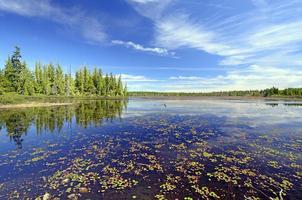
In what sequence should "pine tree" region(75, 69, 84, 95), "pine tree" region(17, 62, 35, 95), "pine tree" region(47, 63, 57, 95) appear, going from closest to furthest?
"pine tree" region(17, 62, 35, 95) < "pine tree" region(47, 63, 57, 95) < "pine tree" region(75, 69, 84, 95)

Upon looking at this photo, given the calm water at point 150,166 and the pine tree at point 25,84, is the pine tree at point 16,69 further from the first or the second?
the calm water at point 150,166

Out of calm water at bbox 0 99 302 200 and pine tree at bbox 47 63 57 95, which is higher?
pine tree at bbox 47 63 57 95

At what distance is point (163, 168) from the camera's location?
1073 cm

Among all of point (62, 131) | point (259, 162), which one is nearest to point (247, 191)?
point (259, 162)

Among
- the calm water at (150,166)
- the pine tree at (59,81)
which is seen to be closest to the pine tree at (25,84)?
the pine tree at (59,81)

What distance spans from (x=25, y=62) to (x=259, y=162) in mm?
99049

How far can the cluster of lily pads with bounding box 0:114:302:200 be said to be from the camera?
8148mm

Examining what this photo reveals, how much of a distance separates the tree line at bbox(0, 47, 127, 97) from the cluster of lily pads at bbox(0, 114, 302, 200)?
185ft

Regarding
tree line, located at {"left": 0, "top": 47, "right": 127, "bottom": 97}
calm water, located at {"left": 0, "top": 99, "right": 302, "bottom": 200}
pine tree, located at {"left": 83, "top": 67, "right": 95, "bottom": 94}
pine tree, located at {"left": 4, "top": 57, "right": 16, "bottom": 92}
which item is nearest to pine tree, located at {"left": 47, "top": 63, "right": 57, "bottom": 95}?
tree line, located at {"left": 0, "top": 47, "right": 127, "bottom": 97}

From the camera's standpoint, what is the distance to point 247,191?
8.29m

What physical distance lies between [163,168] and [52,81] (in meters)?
102

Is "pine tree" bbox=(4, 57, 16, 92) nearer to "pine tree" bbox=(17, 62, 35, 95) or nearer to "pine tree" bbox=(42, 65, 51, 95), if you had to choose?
"pine tree" bbox=(17, 62, 35, 95)

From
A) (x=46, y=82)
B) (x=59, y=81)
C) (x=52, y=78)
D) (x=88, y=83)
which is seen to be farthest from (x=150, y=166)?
(x=88, y=83)

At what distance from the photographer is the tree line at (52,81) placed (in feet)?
230
